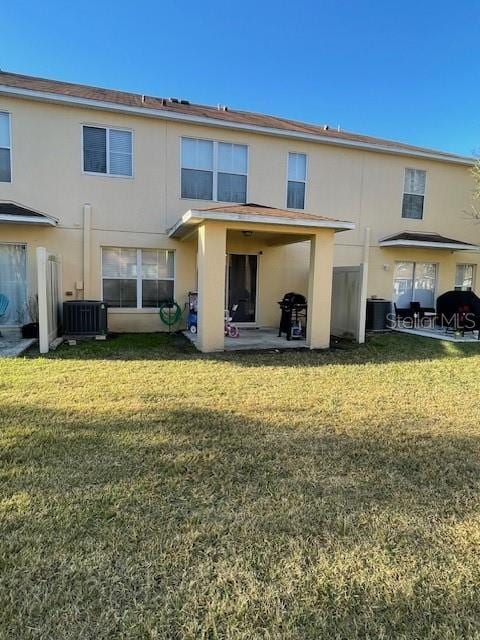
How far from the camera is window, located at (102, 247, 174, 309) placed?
36.6 ft

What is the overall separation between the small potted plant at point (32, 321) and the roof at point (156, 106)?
16.4 ft

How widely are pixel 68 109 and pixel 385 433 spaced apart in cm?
1065

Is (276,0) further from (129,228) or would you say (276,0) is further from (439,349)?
(439,349)

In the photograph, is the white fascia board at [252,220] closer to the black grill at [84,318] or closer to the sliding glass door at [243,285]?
the black grill at [84,318]

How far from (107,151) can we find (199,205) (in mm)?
2797

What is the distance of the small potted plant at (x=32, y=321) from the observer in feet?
32.3

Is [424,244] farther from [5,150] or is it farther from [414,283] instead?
[5,150]

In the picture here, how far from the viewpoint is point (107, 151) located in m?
10.7

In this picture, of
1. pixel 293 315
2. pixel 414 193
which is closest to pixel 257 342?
pixel 293 315

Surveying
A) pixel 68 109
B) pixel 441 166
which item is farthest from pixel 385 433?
pixel 441 166

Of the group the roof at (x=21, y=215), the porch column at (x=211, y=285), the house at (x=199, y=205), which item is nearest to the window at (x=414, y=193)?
the house at (x=199, y=205)

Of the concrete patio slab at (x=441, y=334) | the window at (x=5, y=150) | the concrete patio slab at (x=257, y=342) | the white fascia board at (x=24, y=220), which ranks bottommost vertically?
the concrete patio slab at (x=257, y=342)

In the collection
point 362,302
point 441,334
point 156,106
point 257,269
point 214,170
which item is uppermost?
point 156,106

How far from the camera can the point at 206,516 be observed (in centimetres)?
286
